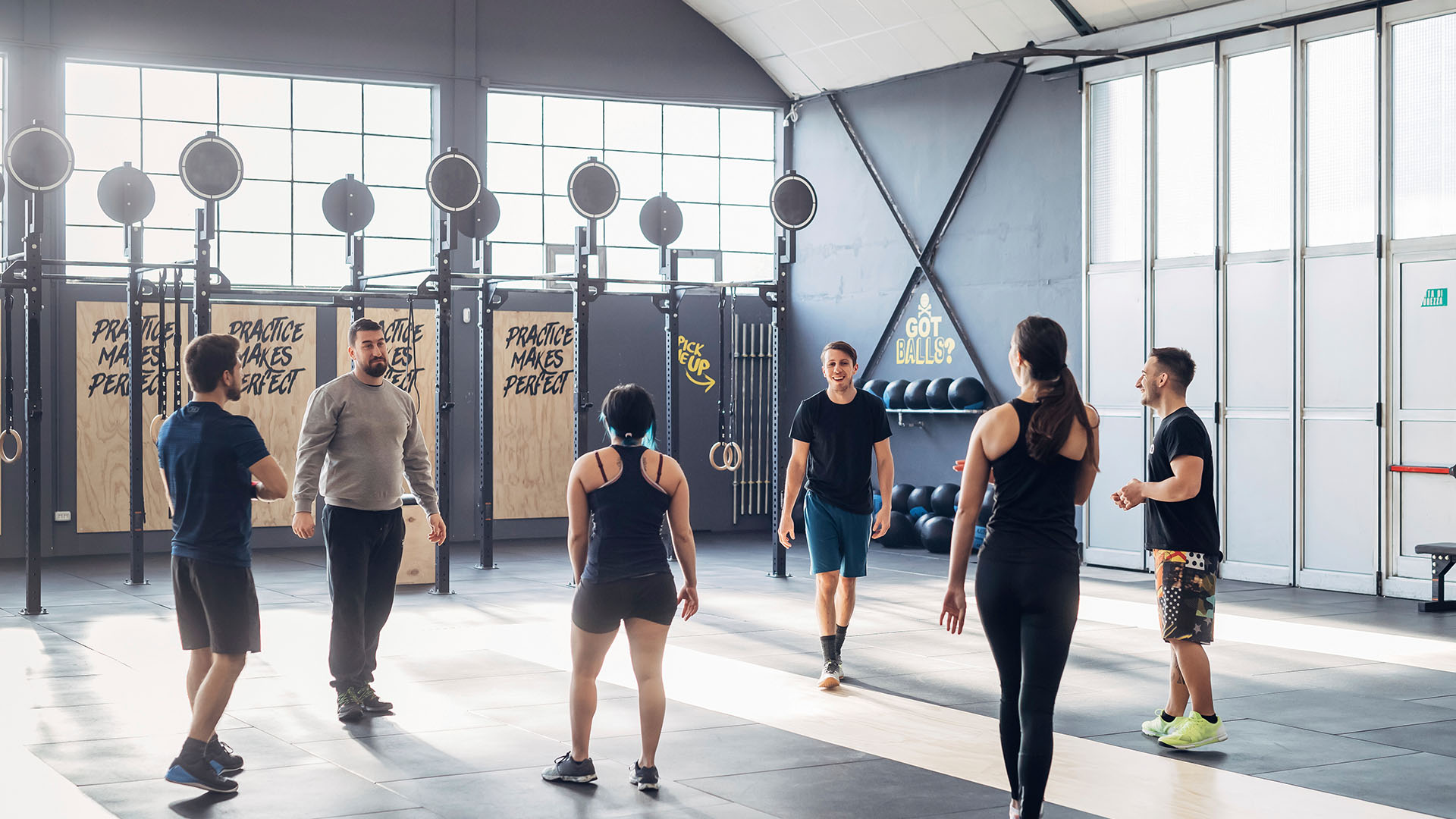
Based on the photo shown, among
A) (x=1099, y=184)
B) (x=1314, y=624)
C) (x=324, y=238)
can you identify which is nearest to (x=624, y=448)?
(x=1314, y=624)

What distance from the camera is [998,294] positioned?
12.1 metres

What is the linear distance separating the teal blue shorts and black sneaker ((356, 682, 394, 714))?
6.01 ft

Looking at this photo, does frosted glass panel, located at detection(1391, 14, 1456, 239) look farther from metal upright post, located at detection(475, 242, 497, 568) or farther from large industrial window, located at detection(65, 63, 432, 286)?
large industrial window, located at detection(65, 63, 432, 286)

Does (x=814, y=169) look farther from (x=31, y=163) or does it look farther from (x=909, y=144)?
(x=31, y=163)

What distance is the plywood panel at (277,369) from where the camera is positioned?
1229 centimetres


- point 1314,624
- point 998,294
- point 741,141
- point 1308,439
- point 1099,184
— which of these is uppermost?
point 741,141

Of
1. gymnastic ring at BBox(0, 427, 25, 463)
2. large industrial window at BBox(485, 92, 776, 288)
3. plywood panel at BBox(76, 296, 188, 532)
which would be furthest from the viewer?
large industrial window at BBox(485, 92, 776, 288)

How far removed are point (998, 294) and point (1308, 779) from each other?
26.0 ft

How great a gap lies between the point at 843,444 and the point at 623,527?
1.92m

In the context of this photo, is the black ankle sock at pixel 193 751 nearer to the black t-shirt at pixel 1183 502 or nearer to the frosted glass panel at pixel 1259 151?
the black t-shirt at pixel 1183 502

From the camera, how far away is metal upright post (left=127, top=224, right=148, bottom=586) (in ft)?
30.3

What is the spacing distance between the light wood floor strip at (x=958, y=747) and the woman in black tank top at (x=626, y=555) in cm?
53

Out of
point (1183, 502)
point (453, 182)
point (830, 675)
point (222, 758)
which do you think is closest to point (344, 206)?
point (453, 182)

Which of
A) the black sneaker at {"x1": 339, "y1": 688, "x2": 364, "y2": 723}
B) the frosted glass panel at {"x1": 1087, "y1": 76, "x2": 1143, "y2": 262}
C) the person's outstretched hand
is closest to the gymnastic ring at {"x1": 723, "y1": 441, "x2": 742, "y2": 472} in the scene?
the frosted glass panel at {"x1": 1087, "y1": 76, "x2": 1143, "y2": 262}
